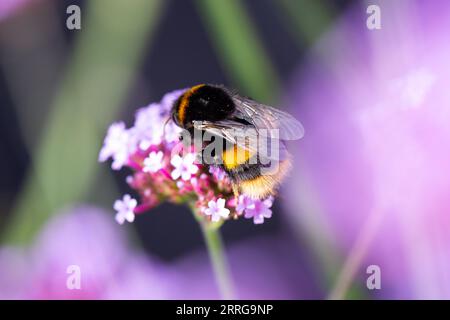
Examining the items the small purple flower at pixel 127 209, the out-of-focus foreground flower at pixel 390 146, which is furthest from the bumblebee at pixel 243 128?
the out-of-focus foreground flower at pixel 390 146

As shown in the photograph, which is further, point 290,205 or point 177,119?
point 290,205

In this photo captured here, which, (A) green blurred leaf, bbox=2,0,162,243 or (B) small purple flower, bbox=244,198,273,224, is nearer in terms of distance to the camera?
(B) small purple flower, bbox=244,198,273,224

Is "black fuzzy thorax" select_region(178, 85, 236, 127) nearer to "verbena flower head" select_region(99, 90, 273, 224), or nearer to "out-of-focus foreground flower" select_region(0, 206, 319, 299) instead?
"verbena flower head" select_region(99, 90, 273, 224)

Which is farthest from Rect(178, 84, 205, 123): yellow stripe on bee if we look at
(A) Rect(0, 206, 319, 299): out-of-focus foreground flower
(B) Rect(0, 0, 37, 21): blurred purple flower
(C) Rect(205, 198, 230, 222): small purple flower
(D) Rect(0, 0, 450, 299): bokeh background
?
(B) Rect(0, 0, 37, 21): blurred purple flower

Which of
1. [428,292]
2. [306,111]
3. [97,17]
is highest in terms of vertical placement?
[97,17]

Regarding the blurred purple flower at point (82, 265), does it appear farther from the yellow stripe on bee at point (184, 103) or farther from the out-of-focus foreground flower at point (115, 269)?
the yellow stripe on bee at point (184, 103)

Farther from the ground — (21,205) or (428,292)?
(21,205)
